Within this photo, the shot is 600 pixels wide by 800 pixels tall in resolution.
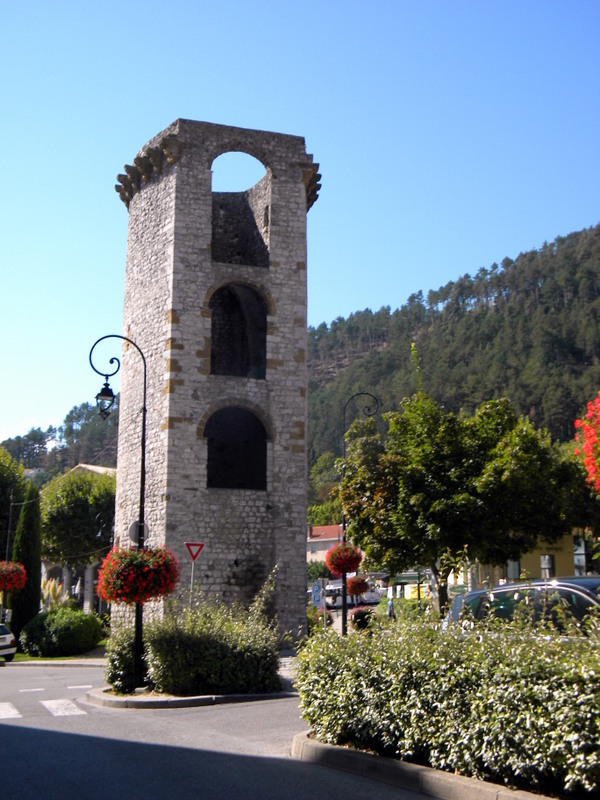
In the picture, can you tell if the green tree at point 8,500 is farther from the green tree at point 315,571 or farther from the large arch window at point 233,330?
the green tree at point 315,571

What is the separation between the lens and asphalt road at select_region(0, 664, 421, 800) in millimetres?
7434

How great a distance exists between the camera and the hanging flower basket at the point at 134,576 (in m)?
15.7

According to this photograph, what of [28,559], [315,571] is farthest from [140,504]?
[315,571]

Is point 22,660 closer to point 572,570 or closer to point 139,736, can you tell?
point 139,736

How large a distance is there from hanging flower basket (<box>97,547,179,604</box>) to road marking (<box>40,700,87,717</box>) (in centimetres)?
193

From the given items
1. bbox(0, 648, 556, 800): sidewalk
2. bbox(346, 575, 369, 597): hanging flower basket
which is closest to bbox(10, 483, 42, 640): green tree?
bbox(346, 575, 369, 597): hanging flower basket

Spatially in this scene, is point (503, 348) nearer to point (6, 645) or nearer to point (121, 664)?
point (6, 645)

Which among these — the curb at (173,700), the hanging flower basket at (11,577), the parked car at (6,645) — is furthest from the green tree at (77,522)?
the curb at (173,700)

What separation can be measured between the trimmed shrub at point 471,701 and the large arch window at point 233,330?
18227mm

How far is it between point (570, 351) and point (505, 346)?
7.41 metres

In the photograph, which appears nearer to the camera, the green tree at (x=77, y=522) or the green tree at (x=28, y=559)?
the green tree at (x=28, y=559)

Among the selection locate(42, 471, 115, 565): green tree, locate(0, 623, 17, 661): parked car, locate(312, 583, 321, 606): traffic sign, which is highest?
locate(42, 471, 115, 565): green tree

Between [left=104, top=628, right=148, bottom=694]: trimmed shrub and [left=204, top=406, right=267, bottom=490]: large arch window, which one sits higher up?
Result: [left=204, top=406, right=267, bottom=490]: large arch window

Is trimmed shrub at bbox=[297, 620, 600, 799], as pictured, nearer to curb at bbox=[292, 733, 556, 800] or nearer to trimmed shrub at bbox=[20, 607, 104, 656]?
curb at bbox=[292, 733, 556, 800]
